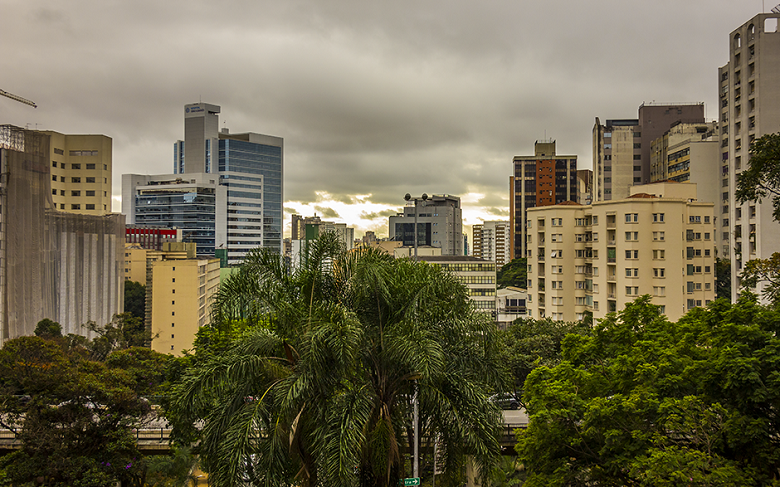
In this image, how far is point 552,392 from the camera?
14.5 meters

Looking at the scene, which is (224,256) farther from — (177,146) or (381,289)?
(381,289)

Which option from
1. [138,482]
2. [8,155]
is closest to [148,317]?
[8,155]

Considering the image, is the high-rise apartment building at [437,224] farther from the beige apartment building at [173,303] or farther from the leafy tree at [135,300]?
the beige apartment building at [173,303]

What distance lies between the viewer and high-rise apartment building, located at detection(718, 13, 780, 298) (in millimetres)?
41625

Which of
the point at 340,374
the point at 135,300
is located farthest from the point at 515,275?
the point at 340,374

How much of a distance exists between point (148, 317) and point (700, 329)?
2911 inches

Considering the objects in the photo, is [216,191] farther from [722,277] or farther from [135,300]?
[722,277]

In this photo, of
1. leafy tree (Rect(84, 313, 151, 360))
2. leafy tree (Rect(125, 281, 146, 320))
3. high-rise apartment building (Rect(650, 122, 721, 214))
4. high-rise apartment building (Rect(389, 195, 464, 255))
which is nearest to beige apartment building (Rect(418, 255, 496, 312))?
high-rise apartment building (Rect(650, 122, 721, 214))

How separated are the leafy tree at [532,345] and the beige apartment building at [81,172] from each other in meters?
69.7

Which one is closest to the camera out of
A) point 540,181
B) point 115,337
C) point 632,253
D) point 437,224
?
point 632,253

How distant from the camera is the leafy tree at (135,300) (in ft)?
288

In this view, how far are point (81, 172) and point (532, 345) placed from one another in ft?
248

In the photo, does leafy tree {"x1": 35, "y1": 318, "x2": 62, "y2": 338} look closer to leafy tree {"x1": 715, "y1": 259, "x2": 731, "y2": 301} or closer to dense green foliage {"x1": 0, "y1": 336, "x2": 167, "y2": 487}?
dense green foliage {"x1": 0, "y1": 336, "x2": 167, "y2": 487}

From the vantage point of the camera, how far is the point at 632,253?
44.2 meters
